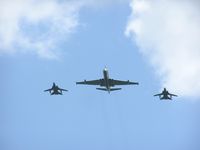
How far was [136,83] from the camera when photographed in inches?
5684

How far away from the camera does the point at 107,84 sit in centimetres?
13888

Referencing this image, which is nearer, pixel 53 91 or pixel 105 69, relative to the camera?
pixel 105 69

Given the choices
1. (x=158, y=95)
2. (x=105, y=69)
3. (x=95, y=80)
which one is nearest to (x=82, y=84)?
(x=95, y=80)

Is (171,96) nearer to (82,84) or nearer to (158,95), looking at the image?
(158,95)

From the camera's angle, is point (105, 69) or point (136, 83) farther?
point (136, 83)

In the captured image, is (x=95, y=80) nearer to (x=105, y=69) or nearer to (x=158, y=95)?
(x=105, y=69)

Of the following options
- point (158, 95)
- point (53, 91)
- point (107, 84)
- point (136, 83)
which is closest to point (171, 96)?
point (158, 95)

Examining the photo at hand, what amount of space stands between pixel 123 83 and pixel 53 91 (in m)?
22.0

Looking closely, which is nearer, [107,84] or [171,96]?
[107,84]

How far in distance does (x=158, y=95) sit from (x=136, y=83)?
10.8 m

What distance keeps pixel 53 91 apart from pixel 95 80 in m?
13.9

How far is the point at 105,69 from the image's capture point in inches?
5221

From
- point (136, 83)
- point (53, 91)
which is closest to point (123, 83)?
point (136, 83)

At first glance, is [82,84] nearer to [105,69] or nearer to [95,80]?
[95,80]
